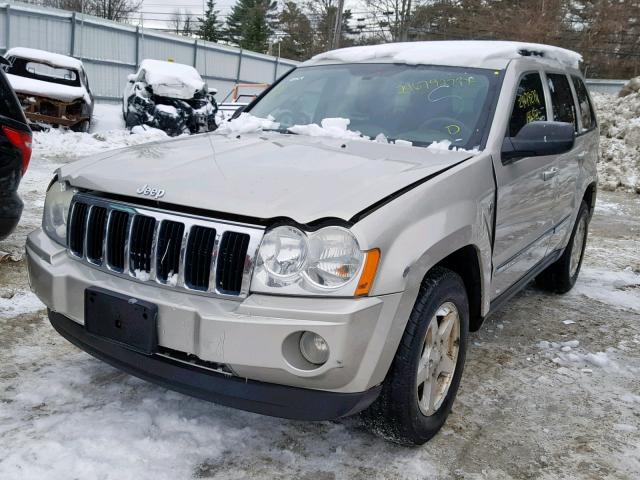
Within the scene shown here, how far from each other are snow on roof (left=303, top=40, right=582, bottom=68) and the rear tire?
1.54 meters

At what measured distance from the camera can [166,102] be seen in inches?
538

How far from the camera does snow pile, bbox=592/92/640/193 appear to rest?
1235 cm

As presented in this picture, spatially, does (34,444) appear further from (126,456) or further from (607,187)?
(607,187)

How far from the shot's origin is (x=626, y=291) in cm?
545

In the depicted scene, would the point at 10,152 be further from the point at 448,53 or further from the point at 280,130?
the point at 448,53

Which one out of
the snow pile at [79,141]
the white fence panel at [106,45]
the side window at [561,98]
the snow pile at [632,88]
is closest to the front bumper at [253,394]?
the side window at [561,98]

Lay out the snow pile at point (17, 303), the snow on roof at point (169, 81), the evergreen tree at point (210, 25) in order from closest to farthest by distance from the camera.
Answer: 1. the snow pile at point (17, 303)
2. the snow on roof at point (169, 81)
3. the evergreen tree at point (210, 25)

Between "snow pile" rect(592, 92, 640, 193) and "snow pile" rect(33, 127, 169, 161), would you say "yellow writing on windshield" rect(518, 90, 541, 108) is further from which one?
"snow pile" rect(592, 92, 640, 193)

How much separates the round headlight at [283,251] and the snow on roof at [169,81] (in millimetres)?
12094

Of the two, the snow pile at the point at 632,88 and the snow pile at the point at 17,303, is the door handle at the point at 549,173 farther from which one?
the snow pile at the point at 632,88

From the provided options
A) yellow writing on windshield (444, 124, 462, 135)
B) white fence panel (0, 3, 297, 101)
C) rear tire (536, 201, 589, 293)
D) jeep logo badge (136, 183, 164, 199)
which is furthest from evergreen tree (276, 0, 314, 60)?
jeep logo badge (136, 183, 164, 199)

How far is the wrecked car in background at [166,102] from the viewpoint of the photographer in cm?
1340

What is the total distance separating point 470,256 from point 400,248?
72 centimetres

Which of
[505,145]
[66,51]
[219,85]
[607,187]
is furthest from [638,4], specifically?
[505,145]
